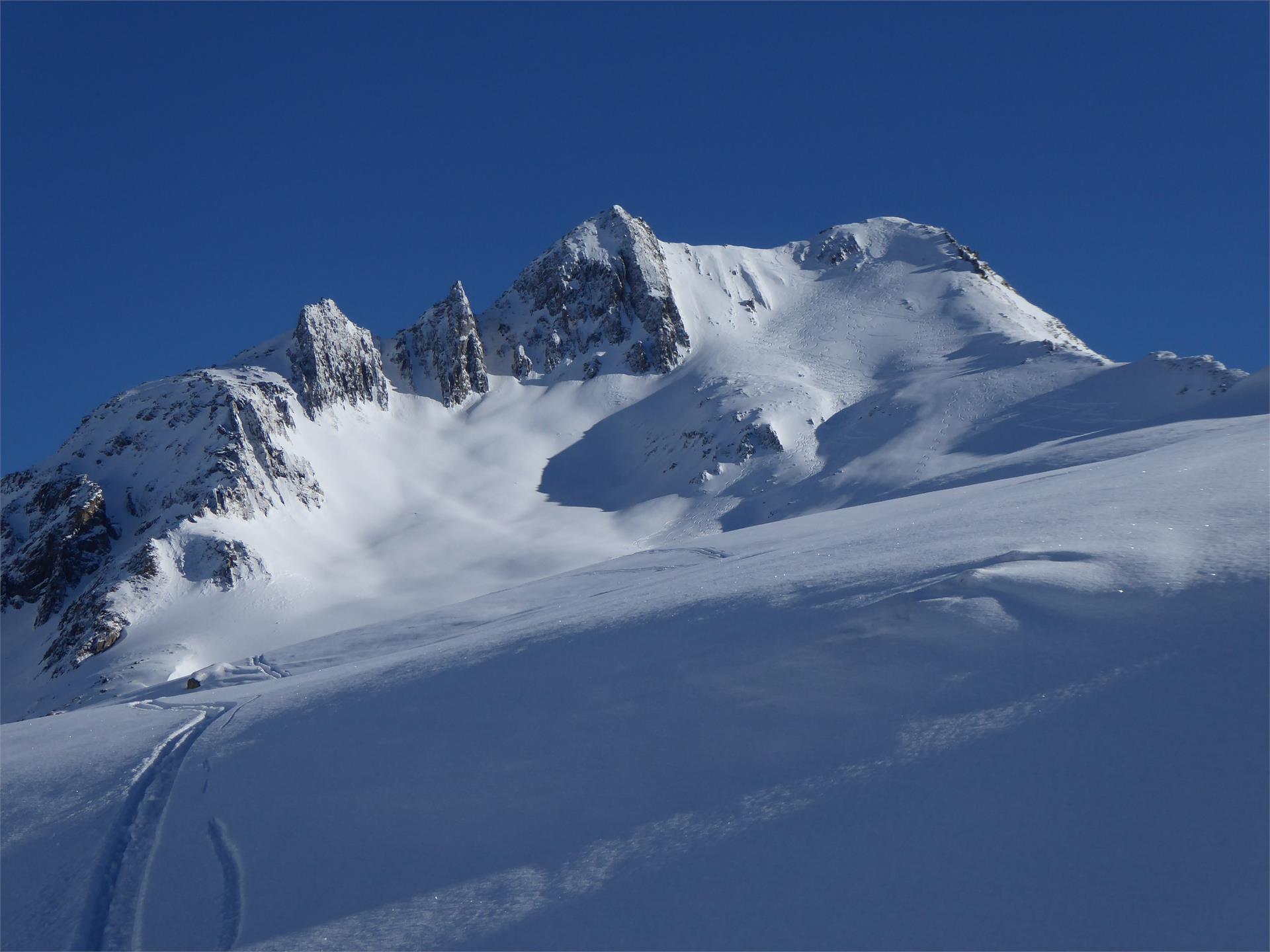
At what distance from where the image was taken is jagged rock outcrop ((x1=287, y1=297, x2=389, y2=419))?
287 feet

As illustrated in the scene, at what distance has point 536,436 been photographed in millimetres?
91562

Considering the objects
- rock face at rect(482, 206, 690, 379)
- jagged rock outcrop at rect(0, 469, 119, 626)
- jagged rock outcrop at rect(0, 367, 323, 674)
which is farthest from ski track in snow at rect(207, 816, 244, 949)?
rock face at rect(482, 206, 690, 379)

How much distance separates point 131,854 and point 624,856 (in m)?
5.87

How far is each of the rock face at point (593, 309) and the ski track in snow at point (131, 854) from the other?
87.5 m

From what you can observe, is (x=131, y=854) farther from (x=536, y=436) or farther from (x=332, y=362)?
(x=332, y=362)

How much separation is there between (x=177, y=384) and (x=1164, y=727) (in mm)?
87496

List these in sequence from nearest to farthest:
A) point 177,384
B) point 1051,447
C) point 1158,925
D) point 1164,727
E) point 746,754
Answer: point 1158,925 → point 1164,727 → point 746,754 → point 1051,447 → point 177,384

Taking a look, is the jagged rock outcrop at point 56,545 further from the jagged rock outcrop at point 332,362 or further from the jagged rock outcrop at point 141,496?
the jagged rock outcrop at point 332,362

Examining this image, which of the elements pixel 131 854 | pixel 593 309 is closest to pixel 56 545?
pixel 593 309

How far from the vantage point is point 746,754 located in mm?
9586

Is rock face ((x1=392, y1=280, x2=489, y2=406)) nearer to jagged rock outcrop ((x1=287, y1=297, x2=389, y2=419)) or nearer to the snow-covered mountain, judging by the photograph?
jagged rock outcrop ((x1=287, y1=297, x2=389, y2=419))

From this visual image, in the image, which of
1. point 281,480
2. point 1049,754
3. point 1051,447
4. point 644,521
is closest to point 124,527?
point 281,480

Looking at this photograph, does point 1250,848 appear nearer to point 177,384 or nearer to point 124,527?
point 124,527

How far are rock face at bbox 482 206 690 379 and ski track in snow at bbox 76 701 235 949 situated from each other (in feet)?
287
